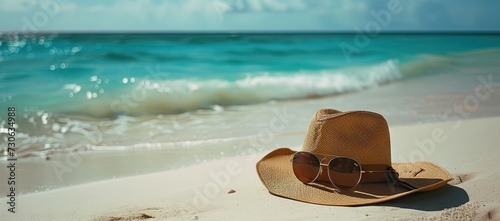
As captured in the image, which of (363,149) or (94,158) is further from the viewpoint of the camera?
(94,158)

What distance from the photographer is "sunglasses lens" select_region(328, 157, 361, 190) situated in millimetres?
3139

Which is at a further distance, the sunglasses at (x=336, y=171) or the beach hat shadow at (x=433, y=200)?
the sunglasses at (x=336, y=171)

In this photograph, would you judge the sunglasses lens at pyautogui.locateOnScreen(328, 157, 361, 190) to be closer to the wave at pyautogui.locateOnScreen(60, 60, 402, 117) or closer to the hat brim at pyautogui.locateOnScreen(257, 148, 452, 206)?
the hat brim at pyautogui.locateOnScreen(257, 148, 452, 206)

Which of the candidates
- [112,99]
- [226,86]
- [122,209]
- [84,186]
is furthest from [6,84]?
[122,209]

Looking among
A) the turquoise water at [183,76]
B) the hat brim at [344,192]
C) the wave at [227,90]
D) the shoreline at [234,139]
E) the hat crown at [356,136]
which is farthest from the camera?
the turquoise water at [183,76]

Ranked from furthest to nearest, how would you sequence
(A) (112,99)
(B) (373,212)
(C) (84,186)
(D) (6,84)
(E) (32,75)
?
(E) (32,75) < (D) (6,84) < (A) (112,99) < (C) (84,186) < (B) (373,212)

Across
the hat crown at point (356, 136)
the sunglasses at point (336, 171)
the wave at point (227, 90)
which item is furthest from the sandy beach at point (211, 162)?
the wave at point (227, 90)

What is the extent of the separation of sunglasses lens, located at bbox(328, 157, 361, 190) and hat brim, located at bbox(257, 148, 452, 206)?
0.16 ft

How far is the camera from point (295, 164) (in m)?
3.27

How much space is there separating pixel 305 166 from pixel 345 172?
23 cm

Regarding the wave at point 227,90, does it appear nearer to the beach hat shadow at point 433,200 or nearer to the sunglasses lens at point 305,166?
the sunglasses lens at point 305,166

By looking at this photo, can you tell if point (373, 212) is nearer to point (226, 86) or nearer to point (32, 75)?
point (226, 86)

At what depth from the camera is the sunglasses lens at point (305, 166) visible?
323 cm

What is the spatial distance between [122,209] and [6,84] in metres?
8.99
